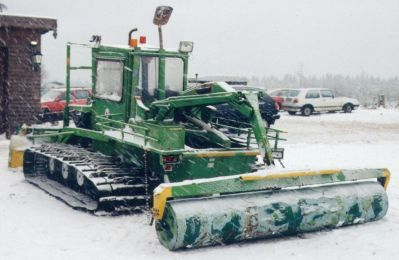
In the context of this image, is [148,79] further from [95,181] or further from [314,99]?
[314,99]

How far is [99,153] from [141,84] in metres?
1.42

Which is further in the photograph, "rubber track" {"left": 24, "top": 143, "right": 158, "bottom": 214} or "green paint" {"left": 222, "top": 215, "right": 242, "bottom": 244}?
"rubber track" {"left": 24, "top": 143, "right": 158, "bottom": 214}

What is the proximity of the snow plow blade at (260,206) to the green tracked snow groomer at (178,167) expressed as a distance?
0.04 ft

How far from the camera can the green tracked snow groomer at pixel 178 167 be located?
6.61m

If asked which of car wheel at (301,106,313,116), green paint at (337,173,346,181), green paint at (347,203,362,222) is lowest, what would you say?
car wheel at (301,106,313,116)

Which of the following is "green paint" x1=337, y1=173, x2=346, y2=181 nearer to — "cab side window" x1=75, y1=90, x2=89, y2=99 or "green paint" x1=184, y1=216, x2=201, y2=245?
"green paint" x1=184, y1=216, x2=201, y2=245

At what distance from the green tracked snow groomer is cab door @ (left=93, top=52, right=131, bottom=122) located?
0.7 inches

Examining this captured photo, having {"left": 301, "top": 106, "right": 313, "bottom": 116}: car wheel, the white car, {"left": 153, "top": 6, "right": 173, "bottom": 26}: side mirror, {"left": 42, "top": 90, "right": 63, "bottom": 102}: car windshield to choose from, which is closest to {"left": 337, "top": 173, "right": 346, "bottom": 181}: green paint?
{"left": 153, "top": 6, "right": 173, "bottom": 26}: side mirror

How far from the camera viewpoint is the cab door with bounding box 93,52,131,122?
905cm

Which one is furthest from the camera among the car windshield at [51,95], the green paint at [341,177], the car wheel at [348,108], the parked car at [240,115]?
the car wheel at [348,108]

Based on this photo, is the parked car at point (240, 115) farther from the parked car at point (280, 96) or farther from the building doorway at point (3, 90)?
the parked car at point (280, 96)

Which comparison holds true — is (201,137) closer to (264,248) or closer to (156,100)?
(156,100)

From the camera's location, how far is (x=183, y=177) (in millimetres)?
8070

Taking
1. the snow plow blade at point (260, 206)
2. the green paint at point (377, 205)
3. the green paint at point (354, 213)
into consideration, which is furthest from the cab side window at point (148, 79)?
the green paint at point (377, 205)
